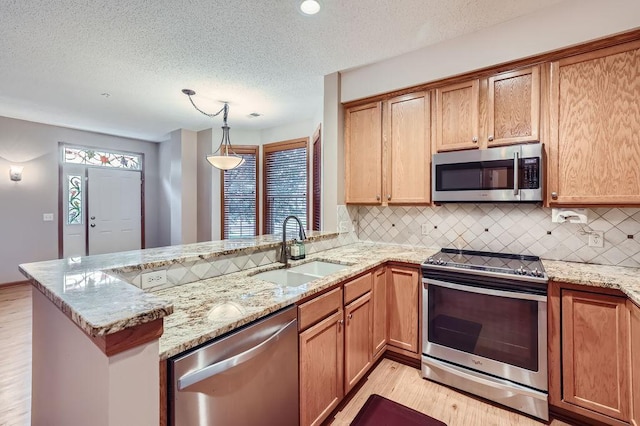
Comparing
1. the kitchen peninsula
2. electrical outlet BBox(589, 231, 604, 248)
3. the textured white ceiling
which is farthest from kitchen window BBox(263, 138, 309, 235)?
electrical outlet BBox(589, 231, 604, 248)

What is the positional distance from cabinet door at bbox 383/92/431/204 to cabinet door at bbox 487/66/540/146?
19.7 inches

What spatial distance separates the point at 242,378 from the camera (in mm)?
1181

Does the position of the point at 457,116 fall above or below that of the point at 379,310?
above

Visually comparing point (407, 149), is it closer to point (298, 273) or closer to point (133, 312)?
point (298, 273)

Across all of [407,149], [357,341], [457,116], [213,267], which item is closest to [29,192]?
[213,267]

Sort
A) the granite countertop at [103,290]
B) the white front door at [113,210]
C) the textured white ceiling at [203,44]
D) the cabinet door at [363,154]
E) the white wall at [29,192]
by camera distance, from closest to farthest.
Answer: the granite countertop at [103,290] → the textured white ceiling at [203,44] → the cabinet door at [363,154] → the white wall at [29,192] → the white front door at [113,210]

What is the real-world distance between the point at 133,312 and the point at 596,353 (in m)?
2.41

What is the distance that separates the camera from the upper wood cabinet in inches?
104

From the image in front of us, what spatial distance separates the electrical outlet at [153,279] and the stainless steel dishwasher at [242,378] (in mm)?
670

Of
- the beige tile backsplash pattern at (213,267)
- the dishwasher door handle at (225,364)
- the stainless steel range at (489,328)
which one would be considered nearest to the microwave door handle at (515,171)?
the stainless steel range at (489,328)

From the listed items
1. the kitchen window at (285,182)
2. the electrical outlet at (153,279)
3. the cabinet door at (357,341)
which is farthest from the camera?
the kitchen window at (285,182)

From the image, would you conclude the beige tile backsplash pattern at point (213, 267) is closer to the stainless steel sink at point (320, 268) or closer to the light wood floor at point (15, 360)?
the stainless steel sink at point (320, 268)

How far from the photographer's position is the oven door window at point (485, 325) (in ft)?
6.18

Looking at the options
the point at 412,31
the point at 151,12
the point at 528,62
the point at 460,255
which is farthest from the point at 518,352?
the point at 151,12
